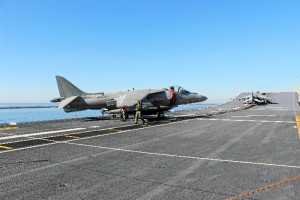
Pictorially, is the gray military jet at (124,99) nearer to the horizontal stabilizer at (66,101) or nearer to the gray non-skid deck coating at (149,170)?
the horizontal stabilizer at (66,101)

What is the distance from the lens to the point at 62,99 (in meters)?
34.4

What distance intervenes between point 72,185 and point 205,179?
4.05 m

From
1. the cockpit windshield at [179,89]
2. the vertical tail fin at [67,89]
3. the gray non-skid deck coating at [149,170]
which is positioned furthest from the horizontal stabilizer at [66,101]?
the gray non-skid deck coating at [149,170]

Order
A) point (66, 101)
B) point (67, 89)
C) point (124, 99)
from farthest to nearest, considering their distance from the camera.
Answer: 1. point (67, 89)
2. point (66, 101)
3. point (124, 99)

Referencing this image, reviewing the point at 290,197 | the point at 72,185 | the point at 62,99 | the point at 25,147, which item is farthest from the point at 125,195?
the point at 62,99

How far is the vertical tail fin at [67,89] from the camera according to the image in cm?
3447

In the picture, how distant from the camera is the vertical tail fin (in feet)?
113

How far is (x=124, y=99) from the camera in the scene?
3058 cm

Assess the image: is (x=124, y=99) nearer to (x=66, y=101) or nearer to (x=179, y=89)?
(x=179, y=89)

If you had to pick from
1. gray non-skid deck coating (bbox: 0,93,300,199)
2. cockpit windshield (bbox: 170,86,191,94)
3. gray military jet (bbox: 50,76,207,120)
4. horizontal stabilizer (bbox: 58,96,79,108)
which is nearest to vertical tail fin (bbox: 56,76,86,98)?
gray military jet (bbox: 50,76,207,120)

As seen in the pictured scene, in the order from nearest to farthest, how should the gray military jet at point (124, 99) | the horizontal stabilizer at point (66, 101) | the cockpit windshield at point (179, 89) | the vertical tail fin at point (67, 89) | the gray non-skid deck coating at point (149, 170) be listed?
1. the gray non-skid deck coating at point (149, 170)
2. the gray military jet at point (124, 99)
3. the horizontal stabilizer at point (66, 101)
4. the cockpit windshield at point (179, 89)
5. the vertical tail fin at point (67, 89)

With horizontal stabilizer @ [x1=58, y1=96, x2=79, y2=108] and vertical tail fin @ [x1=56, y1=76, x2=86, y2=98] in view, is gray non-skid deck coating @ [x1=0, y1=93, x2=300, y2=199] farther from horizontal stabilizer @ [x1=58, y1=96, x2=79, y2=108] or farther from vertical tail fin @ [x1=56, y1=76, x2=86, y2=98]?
vertical tail fin @ [x1=56, y1=76, x2=86, y2=98]

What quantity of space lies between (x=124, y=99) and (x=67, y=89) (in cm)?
867

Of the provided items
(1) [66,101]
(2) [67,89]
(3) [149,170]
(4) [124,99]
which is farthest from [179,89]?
(3) [149,170]
